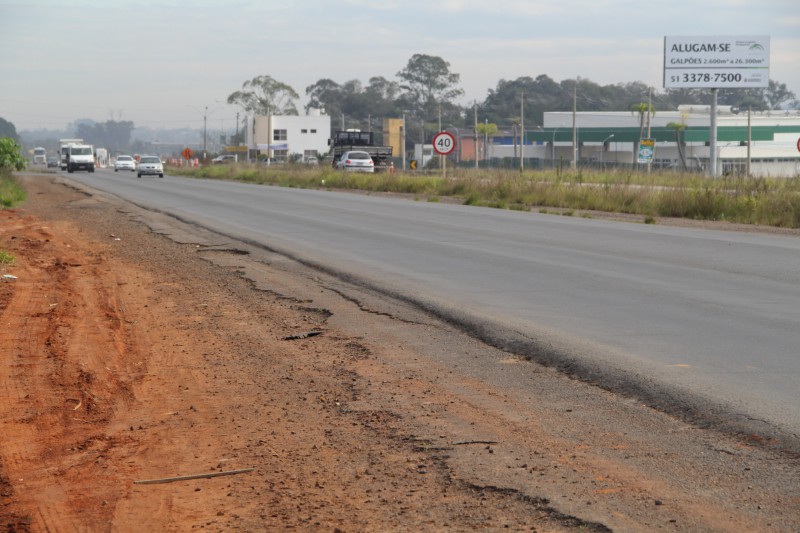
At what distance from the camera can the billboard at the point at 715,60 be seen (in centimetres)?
6284

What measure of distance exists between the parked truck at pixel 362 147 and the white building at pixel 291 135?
218 ft

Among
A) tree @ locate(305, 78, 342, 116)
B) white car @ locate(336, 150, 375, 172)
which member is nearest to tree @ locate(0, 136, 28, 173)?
white car @ locate(336, 150, 375, 172)

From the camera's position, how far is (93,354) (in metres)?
8.71

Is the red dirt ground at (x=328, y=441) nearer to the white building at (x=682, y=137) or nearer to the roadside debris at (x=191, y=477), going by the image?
the roadside debris at (x=191, y=477)

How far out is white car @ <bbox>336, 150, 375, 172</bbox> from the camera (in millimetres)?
62219

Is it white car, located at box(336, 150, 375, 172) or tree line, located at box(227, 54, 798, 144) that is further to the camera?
tree line, located at box(227, 54, 798, 144)

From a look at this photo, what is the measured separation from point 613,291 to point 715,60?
5480 cm

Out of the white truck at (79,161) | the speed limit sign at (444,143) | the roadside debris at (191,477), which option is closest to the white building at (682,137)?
the white truck at (79,161)

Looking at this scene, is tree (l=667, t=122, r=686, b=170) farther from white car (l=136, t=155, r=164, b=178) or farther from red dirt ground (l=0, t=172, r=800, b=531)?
red dirt ground (l=0, t=172, r=800, b=531)

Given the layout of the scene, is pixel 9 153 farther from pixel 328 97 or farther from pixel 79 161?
pixel 328 97

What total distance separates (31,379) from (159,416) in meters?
1.59

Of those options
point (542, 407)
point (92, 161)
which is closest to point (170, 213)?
point (542, 407)

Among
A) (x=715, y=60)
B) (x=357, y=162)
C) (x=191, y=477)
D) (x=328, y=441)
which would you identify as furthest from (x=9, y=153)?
(x=715, y=60)

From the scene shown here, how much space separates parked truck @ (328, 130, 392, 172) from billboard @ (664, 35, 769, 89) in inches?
762
